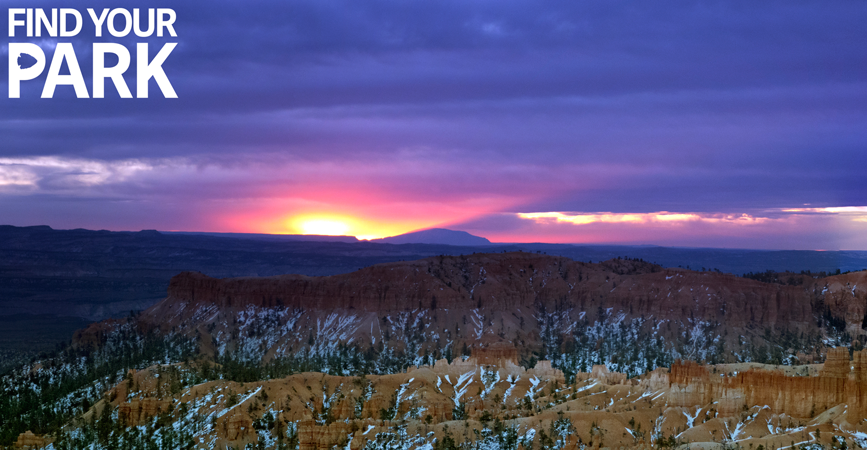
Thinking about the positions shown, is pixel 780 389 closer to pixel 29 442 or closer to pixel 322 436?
pixel 322 436

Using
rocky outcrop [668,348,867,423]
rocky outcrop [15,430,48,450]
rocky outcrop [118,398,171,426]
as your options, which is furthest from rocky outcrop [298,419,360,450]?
rocky outcrop [668,348,867,423]

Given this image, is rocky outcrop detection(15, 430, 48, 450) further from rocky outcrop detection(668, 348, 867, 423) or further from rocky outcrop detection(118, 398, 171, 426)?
rocky outcrop detection(668, 348, 867, 423)

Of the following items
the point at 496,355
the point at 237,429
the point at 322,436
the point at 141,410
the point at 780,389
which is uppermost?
the point at 780,389

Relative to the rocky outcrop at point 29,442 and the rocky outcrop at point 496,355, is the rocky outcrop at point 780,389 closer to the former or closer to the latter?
the rocky outcrop at point 496,355

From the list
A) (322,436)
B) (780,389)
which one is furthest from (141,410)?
(780,389)

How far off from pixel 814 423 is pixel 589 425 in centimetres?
2998

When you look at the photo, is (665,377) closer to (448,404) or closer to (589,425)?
(589,425)

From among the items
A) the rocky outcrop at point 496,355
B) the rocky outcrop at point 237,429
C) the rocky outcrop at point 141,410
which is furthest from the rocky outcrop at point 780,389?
the rocky outcrop at point 141,410

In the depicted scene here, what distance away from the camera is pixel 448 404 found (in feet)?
452

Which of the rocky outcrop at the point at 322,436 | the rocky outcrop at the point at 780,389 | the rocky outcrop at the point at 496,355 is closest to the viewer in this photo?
the rocky outcrop at the point at 322,436

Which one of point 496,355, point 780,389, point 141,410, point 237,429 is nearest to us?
point 237,429

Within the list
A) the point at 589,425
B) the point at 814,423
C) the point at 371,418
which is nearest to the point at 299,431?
the point at 371,418

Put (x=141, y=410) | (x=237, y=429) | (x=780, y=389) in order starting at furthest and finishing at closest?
1. (x=141, y=410)
2. (x=780, y=389)
3. (x=237, y=429)

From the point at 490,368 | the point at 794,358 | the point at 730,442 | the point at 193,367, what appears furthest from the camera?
the point at 794,358
